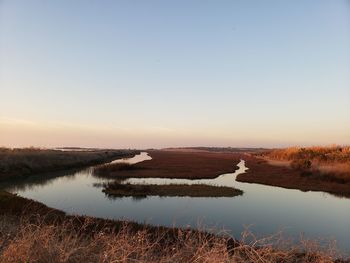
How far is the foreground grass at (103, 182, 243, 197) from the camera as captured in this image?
88.4ft

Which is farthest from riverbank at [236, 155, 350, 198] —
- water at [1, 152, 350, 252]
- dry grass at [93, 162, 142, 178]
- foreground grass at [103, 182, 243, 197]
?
dry grass at [93, 162, 142, 178]

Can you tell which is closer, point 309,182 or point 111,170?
point 309,182

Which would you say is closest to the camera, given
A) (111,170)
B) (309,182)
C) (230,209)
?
(230,209)

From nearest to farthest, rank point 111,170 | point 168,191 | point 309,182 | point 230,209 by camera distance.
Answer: point 230,209 → point 168,191 → point 309,182 → point 111,170

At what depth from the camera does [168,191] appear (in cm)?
2817

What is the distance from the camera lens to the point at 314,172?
40844mm

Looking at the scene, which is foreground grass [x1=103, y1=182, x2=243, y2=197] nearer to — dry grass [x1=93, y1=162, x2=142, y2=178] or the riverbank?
the riverbank

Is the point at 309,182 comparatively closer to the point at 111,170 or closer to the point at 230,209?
the point at 230,209

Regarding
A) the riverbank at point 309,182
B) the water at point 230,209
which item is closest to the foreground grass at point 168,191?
the water at point 230,209

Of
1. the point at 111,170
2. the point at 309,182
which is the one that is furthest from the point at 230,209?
the point at 111,170

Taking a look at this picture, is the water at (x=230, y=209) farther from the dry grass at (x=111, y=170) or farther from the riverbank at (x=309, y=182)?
the dry grass at (x=111, y=170)

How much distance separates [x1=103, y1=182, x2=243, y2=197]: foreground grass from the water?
1.10m

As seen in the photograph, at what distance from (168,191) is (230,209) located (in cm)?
757

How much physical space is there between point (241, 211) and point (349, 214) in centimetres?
728
